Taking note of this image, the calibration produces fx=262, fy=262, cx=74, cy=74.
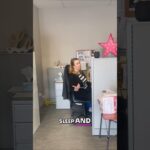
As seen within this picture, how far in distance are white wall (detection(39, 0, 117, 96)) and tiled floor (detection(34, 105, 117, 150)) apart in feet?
0.73

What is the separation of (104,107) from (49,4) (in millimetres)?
680

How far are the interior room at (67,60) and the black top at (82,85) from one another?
0.11ft

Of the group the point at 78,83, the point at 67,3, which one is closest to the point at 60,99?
the point at 78,83

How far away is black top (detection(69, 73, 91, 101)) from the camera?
5.05 feet

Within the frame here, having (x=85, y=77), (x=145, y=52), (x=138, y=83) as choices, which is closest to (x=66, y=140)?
(x=85, y=77)

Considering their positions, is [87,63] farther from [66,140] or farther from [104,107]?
[66,140]

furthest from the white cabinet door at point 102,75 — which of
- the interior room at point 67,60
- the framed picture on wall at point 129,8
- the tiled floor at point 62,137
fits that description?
the framed picture on wall at point 129,8

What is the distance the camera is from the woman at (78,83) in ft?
5.01

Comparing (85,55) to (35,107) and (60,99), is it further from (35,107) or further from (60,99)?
(35,107)

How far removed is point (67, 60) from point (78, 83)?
0.15 metres

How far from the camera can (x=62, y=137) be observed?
1573 millimetres

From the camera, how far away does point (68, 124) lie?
1.58m

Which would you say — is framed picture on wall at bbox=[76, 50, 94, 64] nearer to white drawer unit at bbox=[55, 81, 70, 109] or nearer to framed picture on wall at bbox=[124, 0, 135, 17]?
white drawer unit at bbox=[55, 81, 70, 109]

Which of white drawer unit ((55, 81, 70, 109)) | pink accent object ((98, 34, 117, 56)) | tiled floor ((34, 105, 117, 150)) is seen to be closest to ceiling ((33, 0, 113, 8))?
pink accent object ((98, 34, 117, 56))
